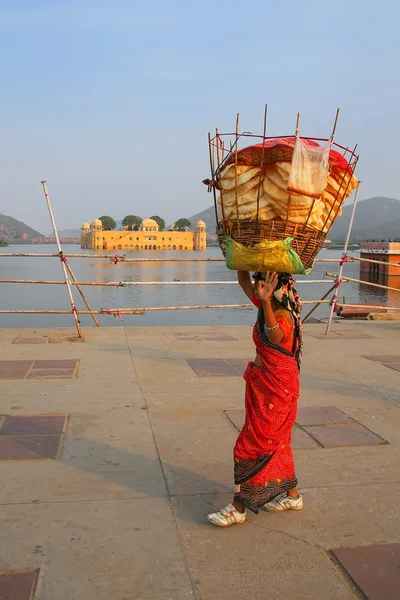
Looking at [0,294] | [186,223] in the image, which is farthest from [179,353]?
[186,223]

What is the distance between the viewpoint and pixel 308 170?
2.95 m

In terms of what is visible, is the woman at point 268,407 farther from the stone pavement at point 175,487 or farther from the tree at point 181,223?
the tree at point 181,223

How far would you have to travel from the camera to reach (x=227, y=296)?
32406mm

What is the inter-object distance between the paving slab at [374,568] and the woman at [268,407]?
49 centimetres

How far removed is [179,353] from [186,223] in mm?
174911

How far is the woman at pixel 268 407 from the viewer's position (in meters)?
3.08

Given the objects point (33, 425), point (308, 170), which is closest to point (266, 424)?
point (308, 170)

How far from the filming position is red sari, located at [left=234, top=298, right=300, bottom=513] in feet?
10.1

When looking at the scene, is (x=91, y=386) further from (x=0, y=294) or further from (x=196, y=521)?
(x=0, y=294)

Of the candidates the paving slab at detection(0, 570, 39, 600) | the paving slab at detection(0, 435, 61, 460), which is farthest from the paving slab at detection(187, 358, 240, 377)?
the paving slab at detection(0, 570, 39, 600)

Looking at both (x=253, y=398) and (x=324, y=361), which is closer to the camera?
(x=253, y=398)

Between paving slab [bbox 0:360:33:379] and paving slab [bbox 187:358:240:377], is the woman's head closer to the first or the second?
paving slab [bbox 187:358:240:377]

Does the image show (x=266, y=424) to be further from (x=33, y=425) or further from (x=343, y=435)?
(x=33, y=425)

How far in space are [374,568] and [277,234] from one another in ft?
5.17
